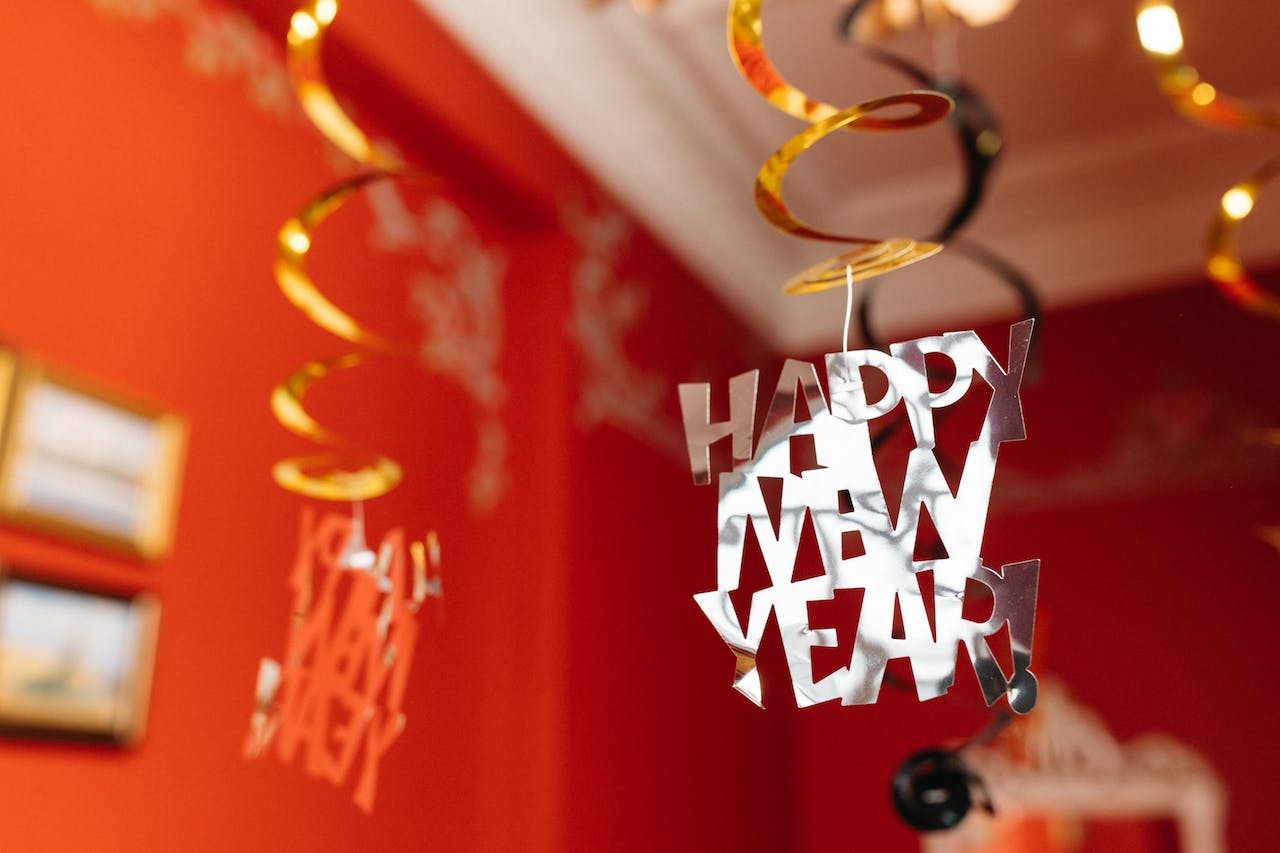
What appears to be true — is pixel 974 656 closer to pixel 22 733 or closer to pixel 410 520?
pixel 410 520

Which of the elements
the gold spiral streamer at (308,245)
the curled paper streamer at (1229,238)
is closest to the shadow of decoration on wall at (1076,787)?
the curled paper streamer at (1229,238)

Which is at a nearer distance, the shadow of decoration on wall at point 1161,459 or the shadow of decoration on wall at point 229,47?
the shadow of decoration on wall at point 229,47

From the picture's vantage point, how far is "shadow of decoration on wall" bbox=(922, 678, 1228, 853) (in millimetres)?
2736

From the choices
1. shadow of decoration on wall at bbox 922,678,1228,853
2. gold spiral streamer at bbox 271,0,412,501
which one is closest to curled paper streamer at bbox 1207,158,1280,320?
gold spiral streamer at bbox 271,0,412,501

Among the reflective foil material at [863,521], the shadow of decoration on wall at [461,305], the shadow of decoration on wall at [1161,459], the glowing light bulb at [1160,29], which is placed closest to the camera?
the reflective foil material at [863,521]

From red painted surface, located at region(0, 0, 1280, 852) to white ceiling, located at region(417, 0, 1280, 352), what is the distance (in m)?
0.13

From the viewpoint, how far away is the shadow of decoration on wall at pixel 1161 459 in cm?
291

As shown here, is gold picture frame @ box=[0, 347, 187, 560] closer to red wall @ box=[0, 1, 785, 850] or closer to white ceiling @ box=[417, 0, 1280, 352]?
red wall @ box=[0, 1, 785, 850]

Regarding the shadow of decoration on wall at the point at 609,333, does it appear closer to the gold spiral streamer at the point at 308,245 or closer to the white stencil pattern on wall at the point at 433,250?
the white stencil pattern on wall at the point at 433,250

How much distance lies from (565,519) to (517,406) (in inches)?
9.8

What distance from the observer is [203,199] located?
5.27 ft

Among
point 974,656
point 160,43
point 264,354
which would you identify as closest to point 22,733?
point 264,354

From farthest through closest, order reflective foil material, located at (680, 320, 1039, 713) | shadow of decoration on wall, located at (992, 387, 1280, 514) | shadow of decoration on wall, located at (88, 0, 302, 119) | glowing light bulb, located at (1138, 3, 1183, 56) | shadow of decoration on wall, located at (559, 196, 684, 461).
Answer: shadow of decoration on wall, located at (992, 387, 1280, 514) < shadow of decoration on wall, located at (559, 196, 684, 461) < shadow of decoration on wall, located at (88, 0, 302, 119) < glowing light bulb, located at (1138, 3, 1183, 56) < reflective foil material, located at (680, 320, 1039, 713)

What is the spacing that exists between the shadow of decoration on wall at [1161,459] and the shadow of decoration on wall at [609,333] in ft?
3.38
